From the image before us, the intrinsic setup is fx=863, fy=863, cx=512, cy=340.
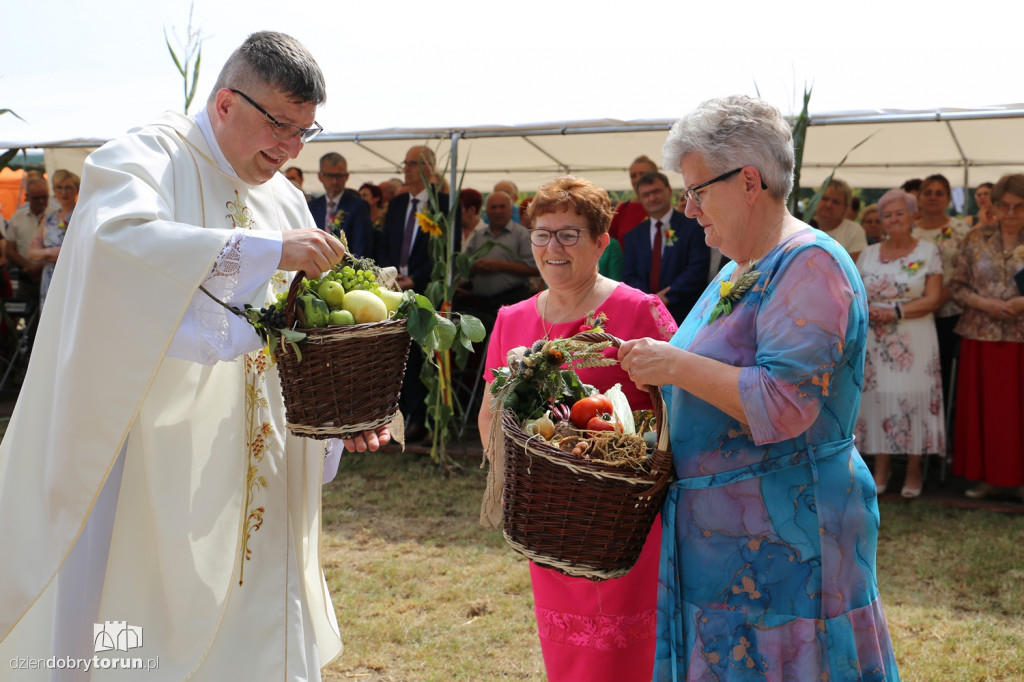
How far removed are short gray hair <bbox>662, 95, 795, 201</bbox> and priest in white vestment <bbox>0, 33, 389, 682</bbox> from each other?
3.41 ft

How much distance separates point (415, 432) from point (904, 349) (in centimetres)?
424

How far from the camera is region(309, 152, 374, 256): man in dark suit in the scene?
805cm

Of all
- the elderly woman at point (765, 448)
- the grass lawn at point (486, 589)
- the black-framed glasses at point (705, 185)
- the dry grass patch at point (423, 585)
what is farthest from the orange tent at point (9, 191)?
the elderly woman at point (765, 448)

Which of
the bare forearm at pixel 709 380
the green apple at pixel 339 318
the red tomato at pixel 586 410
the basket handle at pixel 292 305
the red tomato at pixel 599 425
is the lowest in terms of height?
the red tomato at pixel 599 425

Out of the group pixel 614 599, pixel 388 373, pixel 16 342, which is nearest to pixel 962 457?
pixel 614 599

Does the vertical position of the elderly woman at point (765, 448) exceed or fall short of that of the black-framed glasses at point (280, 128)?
it falls short

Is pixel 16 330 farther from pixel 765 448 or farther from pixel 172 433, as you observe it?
pixel 765 448

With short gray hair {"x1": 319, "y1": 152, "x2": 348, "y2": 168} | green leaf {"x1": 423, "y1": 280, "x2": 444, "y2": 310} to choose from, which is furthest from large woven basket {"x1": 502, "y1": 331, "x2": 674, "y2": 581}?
short gray hair {"x1": 319, "y1": 152, "x2": 348, "y2": 168}

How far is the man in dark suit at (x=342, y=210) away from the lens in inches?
317

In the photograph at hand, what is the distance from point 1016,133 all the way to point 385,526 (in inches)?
313

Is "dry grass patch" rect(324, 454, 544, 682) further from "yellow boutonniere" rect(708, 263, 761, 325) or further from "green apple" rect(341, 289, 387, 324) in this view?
"yellow boutonniere" rect(708, 263, 761, 325)

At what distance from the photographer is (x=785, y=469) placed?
208 cm

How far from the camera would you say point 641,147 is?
1080cm

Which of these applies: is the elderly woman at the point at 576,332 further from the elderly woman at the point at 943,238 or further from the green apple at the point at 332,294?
the elderly woman at the point at 943,238
